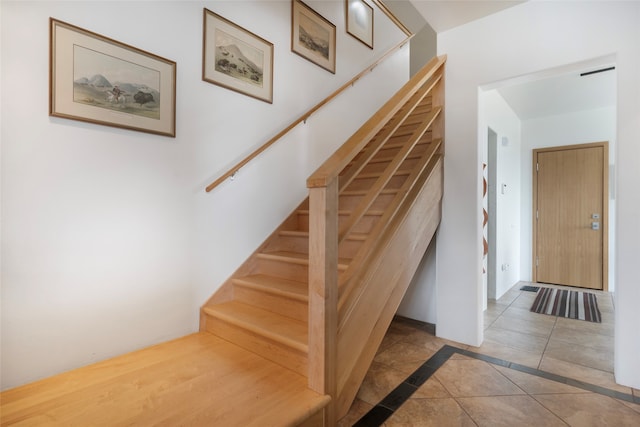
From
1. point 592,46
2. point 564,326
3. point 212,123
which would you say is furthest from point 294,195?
point 564,326

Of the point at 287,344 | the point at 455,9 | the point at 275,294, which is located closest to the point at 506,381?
the point at 287,344

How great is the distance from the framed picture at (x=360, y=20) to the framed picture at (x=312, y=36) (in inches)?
15.2

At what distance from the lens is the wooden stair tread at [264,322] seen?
1658 mm

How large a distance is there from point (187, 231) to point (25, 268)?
0.83 m

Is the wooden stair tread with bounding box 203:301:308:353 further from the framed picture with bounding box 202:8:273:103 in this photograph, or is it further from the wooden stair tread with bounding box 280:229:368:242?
the framed picture with bounding box 202:8:273:103

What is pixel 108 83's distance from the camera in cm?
177

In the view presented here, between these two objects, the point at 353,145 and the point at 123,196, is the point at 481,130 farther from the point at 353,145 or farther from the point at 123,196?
the point at 123,196

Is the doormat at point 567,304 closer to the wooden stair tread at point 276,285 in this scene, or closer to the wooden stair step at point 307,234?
the wooden stair step at point 307,234

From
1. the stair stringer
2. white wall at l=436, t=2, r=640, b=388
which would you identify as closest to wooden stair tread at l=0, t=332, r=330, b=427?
the stair stringer

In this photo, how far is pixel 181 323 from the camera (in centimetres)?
212

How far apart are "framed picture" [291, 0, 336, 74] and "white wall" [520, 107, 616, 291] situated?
150 inches

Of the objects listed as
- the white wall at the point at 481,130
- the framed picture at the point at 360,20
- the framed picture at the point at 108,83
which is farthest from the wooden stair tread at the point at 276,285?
the framed picture at the point at 360,20

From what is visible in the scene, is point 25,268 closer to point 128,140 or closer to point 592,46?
point 128,140

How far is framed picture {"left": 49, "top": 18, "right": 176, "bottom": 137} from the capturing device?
161 centimetres
